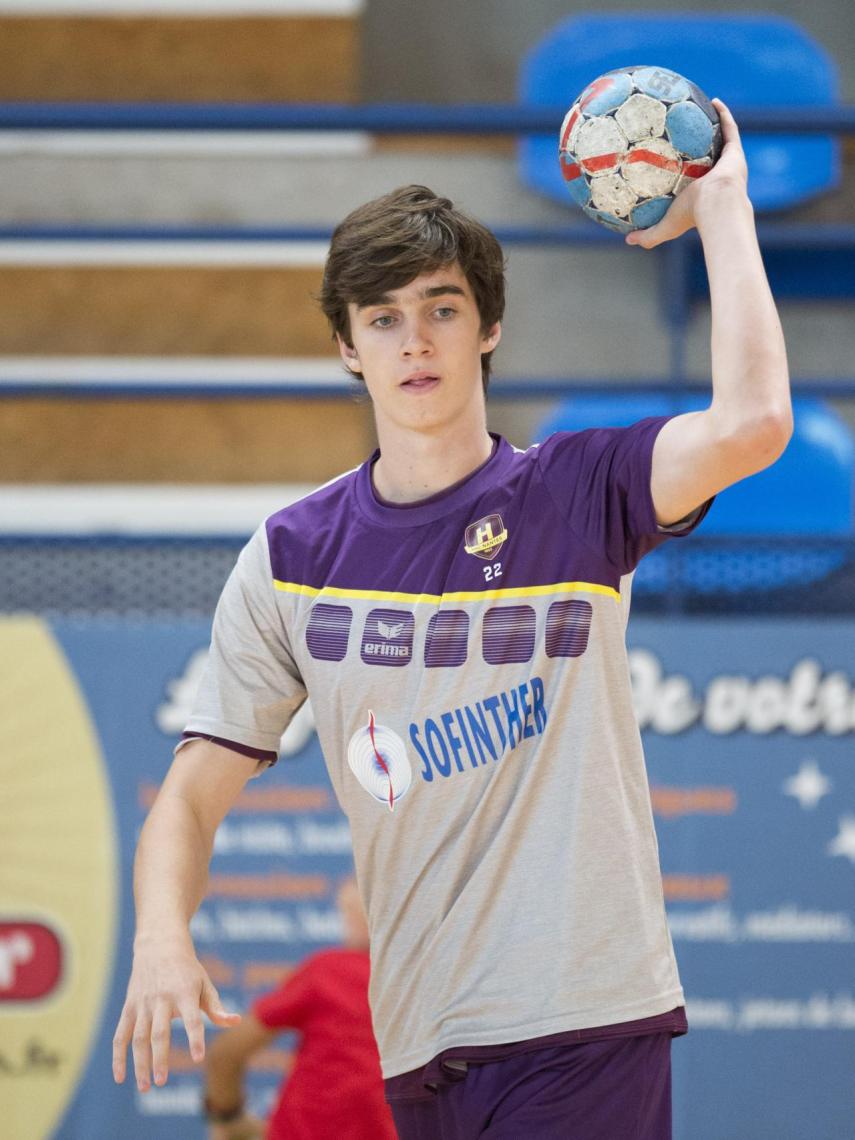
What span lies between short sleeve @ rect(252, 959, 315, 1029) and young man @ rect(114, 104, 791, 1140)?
4.40 ft

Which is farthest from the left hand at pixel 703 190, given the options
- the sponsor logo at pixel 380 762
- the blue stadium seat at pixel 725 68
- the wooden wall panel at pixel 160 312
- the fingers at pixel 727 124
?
the wooden wall panel at pixel 160 312

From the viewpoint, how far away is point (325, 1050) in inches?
142

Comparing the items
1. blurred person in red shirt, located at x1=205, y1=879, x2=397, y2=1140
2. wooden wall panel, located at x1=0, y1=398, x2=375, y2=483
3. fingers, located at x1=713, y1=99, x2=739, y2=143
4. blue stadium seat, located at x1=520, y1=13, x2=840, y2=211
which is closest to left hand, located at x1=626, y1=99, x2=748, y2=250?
fingers, located at x1=713, y1=99, x2=739, y2=143

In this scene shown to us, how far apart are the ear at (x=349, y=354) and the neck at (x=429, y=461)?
8.1 inches

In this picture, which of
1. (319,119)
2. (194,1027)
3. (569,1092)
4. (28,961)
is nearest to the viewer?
(194,1027)

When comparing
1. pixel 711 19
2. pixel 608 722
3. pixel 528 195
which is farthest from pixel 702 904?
pixel 711 19

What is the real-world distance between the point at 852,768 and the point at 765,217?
14.0 feet

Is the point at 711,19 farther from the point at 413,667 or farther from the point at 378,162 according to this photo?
the point at 413,667

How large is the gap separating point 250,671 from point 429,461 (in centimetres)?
46

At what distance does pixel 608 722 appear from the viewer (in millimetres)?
2264

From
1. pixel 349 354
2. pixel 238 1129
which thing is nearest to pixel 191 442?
pixel 238 1129

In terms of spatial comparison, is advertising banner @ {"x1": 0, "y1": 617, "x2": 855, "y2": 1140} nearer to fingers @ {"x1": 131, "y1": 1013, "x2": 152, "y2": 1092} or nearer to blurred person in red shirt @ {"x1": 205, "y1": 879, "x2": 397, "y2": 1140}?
blurred person in red shirt @ {"x1": 205, "y1": 879, "x2": 397, "y2": 1140}

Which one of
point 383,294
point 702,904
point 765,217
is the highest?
point 765,217

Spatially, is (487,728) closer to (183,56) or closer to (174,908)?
(174,908)
